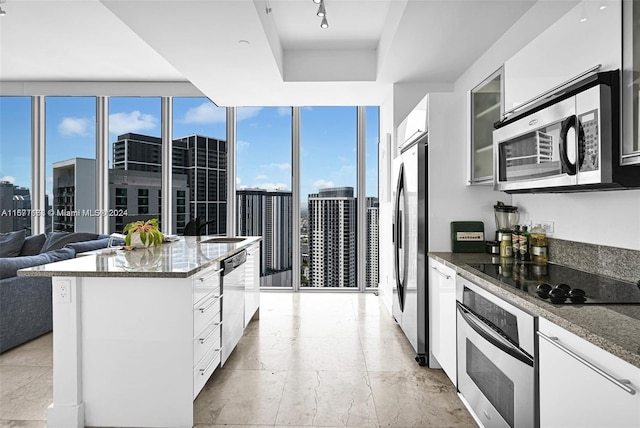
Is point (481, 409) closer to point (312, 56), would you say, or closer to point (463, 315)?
point (463, 315)

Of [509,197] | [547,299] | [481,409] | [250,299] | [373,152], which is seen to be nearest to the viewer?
[547,299]

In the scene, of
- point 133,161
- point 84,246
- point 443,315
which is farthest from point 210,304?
point 133,161

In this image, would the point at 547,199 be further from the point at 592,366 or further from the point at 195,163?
the point at 195,163

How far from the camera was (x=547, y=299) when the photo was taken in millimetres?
1315

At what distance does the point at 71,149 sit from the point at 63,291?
450 cm

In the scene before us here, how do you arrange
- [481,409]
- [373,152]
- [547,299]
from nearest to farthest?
[547,299] → [481,409] → [373,152]

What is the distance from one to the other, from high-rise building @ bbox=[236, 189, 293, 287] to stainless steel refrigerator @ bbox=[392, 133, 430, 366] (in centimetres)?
247

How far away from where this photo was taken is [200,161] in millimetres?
5461

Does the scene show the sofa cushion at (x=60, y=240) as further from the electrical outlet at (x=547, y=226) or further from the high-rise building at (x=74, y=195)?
the electrical outlet at (x=547, y=226)

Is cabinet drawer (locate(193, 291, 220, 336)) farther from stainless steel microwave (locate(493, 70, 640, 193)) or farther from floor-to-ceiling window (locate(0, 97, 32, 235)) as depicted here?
floor-to-ceiling window (locate(0, 97, 32, 235))

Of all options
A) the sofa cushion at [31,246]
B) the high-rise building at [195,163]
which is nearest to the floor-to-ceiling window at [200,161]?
the high-rise building at [195,163]

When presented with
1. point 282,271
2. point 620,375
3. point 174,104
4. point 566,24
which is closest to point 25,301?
point 282,271

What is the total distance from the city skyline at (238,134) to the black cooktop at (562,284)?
3.37m

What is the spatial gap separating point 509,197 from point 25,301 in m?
4.18
